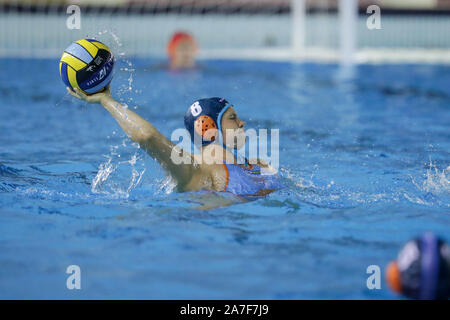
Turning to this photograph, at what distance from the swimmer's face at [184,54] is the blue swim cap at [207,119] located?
888cm

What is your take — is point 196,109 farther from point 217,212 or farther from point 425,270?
point 425,270

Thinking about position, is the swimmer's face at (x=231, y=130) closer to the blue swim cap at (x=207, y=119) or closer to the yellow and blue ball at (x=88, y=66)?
the blue swim cap at (x=207, y=119)

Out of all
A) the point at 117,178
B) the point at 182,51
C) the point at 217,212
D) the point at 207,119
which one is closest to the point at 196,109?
the point at 207,119

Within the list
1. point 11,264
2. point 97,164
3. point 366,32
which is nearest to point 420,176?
point 97,164

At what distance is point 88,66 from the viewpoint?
3.43m

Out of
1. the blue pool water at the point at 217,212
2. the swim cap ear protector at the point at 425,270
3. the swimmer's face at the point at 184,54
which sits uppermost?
the swimmer's face at the point at 184,54

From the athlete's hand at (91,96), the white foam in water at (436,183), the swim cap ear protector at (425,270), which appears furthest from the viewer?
the white foam in water at (436,183)

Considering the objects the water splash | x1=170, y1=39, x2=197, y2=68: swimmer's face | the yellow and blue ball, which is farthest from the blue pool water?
x1=170, y1=39, x2=197, y2=68: swimmer's face

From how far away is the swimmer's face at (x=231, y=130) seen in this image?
362 cm

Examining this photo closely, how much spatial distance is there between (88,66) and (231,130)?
86 cm

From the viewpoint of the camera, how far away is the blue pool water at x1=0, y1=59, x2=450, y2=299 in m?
2.65

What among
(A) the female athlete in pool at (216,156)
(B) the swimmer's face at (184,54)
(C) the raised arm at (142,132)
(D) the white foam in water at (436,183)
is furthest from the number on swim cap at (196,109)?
(B) the swimmer's face at (184,54)
